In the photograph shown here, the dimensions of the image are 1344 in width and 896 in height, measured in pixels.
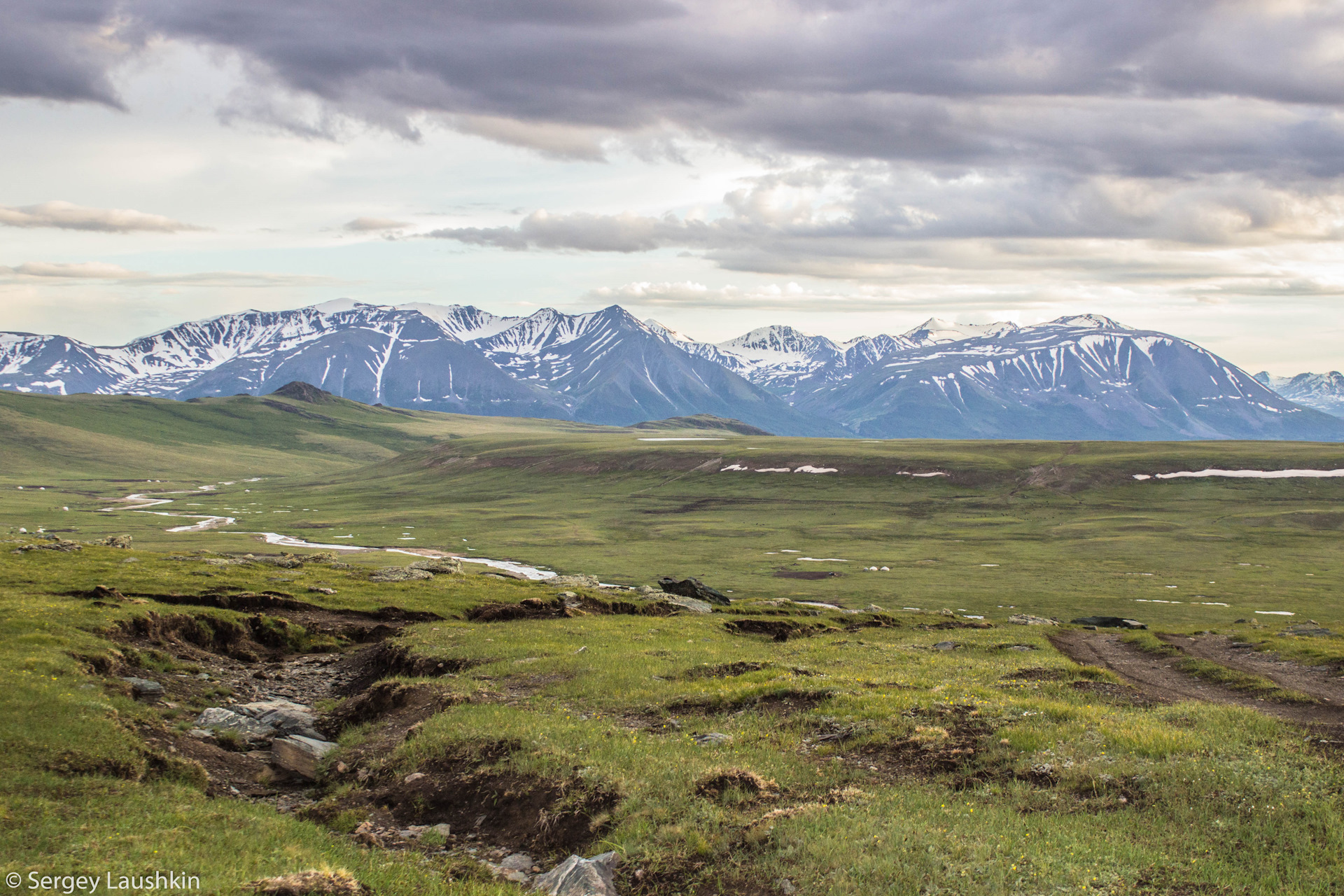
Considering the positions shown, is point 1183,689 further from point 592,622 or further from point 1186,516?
point 1186,516

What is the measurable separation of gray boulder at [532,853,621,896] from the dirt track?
18923 mm

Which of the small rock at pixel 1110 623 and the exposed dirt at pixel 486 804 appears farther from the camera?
the small rock at pixel 1110 623

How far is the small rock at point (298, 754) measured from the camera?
23.1 meters

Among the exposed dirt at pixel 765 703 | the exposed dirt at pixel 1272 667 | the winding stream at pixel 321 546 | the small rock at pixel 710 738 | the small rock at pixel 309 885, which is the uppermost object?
the small rock at pixel 309 885

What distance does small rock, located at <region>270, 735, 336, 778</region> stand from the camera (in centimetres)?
2314

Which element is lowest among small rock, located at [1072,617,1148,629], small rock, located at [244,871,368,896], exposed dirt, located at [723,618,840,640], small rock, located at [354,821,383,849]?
small rock, located at [1072,617,1148,629]

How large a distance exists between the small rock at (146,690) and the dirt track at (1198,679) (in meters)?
34.5

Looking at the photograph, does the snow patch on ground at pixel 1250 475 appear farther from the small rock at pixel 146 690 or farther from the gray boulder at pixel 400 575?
the small rock at pixel 146 690

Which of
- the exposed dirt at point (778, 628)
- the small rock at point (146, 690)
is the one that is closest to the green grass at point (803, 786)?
the small rock at point (146, 690)

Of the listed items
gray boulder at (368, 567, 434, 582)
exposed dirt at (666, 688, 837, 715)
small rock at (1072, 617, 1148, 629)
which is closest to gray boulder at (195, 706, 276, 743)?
exposed dirt at (666, 688, 837, 715)

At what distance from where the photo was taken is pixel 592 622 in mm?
48031

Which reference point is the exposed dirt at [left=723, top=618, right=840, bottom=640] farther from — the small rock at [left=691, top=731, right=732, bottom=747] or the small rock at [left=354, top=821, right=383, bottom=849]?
the small rock at [left=354, top=821, right=383, bottom=849]

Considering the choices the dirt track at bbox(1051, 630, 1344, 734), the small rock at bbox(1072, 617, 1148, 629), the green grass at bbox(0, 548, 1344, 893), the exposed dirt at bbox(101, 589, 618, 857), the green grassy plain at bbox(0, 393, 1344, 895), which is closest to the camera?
the green grass at bbox(0, 548, 1344, 893)

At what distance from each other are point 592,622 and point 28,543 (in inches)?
1982
